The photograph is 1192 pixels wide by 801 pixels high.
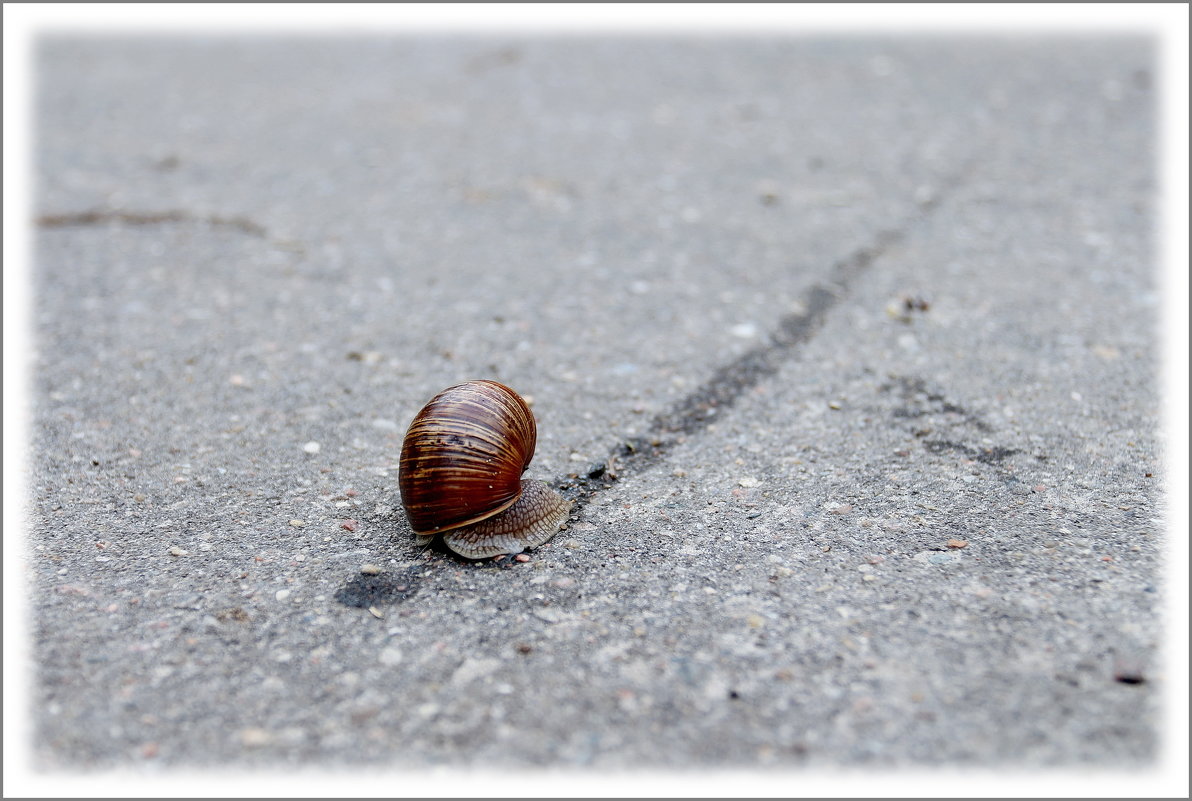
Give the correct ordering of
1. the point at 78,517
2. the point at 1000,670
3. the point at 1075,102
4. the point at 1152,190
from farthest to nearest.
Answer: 1. the point at 1075,102
2. the point at 1152,190
3. the point at 78,517
4. the point at 1000,670

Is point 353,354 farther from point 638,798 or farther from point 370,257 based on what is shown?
point 638,798

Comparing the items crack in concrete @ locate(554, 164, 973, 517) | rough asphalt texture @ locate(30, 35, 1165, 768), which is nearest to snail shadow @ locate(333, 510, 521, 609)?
rough asphalt texture @ locate(30, 35, 1165, 768)

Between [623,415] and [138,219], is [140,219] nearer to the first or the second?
[138,219]

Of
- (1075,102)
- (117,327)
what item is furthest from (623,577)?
(1075,102)

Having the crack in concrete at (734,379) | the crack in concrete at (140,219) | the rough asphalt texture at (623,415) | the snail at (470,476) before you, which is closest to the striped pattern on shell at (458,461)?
the snail at (470,476)

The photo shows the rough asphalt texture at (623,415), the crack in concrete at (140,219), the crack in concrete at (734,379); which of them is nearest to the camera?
the rough asphalt texture at (623,415)

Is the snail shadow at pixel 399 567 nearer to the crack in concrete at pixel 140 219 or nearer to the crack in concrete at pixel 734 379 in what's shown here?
the crack in concrete at pixel 734 379
